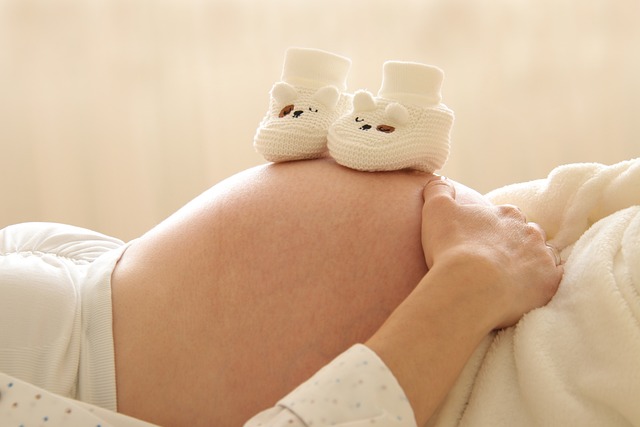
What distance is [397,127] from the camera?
965 mm

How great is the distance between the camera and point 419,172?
3.29 feet

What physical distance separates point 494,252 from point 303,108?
382 mm

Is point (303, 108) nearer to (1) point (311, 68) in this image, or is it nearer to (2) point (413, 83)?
(1) point (311, 68)

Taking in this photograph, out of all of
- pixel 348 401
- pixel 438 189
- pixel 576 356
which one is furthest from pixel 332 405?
pixel 438 189

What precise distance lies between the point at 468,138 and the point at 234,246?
4.01 feet

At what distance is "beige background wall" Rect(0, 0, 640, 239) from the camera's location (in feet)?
5.84

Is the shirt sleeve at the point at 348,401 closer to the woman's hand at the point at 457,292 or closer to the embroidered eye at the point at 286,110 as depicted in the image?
the woman's hand at the point at 457,292

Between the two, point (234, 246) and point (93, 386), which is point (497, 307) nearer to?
point (234, 246)

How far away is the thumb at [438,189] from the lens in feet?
2.91

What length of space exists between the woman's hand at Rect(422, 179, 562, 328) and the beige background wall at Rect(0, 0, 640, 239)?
40.6 inches

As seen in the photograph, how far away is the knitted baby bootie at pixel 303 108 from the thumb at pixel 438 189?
0.18 m

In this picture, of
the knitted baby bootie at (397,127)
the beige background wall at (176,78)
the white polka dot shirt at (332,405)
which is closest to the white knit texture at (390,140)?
the knitted baby bootie at (397,127)

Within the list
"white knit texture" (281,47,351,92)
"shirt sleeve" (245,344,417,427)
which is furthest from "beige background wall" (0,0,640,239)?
"shirt sleeve" (245,344,417,427)

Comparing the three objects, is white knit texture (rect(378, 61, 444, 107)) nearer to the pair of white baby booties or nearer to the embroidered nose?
the pair of white baby booties
